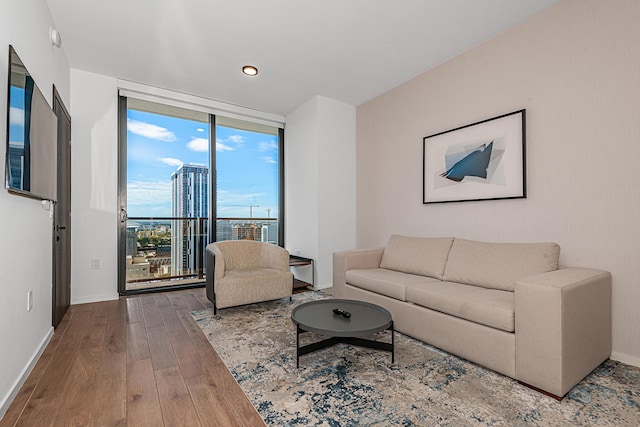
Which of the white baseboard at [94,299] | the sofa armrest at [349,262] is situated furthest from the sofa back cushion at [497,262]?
the white baseboard at [94,299]

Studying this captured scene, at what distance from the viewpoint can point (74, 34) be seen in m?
2.78

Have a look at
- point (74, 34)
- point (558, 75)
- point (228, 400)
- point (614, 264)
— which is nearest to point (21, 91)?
point (74, 34)

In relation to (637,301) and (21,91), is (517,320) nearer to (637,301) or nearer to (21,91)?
(637,301)

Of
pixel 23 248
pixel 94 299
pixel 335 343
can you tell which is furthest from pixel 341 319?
pixel 94 299

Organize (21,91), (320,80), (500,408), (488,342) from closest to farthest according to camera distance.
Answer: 1. (500,408)
2. (21,91)
3. (488,342)
4. (320,80)

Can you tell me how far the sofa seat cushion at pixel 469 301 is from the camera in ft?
6.10

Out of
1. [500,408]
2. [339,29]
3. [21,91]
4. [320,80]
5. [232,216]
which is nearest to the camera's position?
[500,408]

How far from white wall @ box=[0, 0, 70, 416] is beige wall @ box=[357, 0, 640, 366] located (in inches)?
135

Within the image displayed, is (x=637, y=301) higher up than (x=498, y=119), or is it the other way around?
(x=498, y=119)

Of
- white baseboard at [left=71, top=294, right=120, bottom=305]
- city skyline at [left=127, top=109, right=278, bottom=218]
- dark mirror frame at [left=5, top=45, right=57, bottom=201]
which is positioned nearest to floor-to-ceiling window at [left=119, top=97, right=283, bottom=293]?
city skyline at [left=127, top=109, right=278, bottom=218]

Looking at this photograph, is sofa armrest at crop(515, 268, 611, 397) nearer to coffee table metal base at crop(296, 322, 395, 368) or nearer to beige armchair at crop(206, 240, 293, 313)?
coffee table metal base at crop(296, 322, 395, 368)

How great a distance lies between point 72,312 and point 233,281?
1.71 metres

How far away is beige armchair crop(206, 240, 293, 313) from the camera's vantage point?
3.02 m

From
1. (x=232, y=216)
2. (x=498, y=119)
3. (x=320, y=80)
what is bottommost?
(x=232, y=216)
